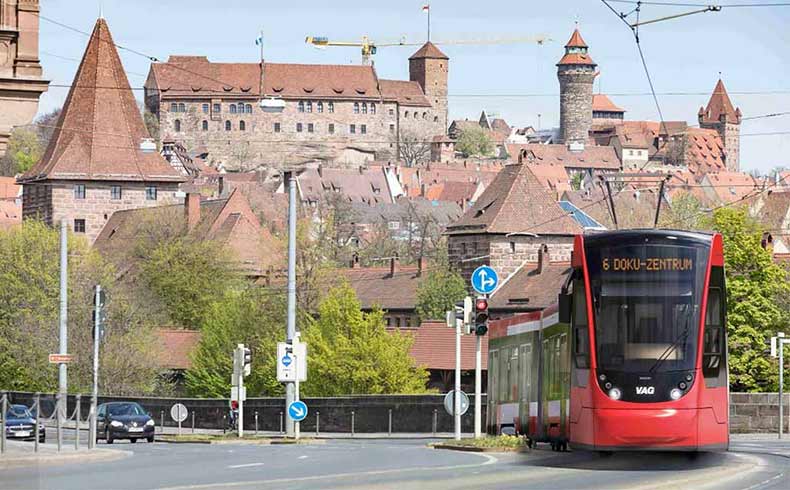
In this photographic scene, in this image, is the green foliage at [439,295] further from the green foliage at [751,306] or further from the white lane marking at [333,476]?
the white lane marking at [333,476]

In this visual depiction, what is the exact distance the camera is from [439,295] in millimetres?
98875

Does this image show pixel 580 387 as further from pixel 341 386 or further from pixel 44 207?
pixel 44 207

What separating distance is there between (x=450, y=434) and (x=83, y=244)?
4212 centimetres

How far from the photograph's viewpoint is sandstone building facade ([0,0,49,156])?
21.5 m

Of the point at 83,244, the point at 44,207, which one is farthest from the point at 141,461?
the point at 44,207

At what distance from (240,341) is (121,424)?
31913 mm

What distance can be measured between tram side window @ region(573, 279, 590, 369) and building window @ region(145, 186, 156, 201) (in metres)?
108

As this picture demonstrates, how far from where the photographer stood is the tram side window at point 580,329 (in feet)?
80.4

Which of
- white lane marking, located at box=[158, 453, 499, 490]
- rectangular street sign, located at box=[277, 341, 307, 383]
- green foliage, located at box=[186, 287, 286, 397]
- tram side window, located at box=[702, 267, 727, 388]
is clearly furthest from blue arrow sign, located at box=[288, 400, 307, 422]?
green foliage, located at box=[186, 287, 286, 397]

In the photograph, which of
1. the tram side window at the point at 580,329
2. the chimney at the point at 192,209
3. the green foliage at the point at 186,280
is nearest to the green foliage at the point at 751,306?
the green foliage at the point at 186,280

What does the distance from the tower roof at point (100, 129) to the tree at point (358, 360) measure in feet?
188

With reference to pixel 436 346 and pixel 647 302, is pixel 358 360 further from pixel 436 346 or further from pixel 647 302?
pixel 647 302

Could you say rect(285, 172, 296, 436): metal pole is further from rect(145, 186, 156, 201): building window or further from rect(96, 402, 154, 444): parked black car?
rect(145, 186, 156, 201): building window

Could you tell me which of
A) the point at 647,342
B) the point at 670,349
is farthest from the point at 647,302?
the point at 670,349
